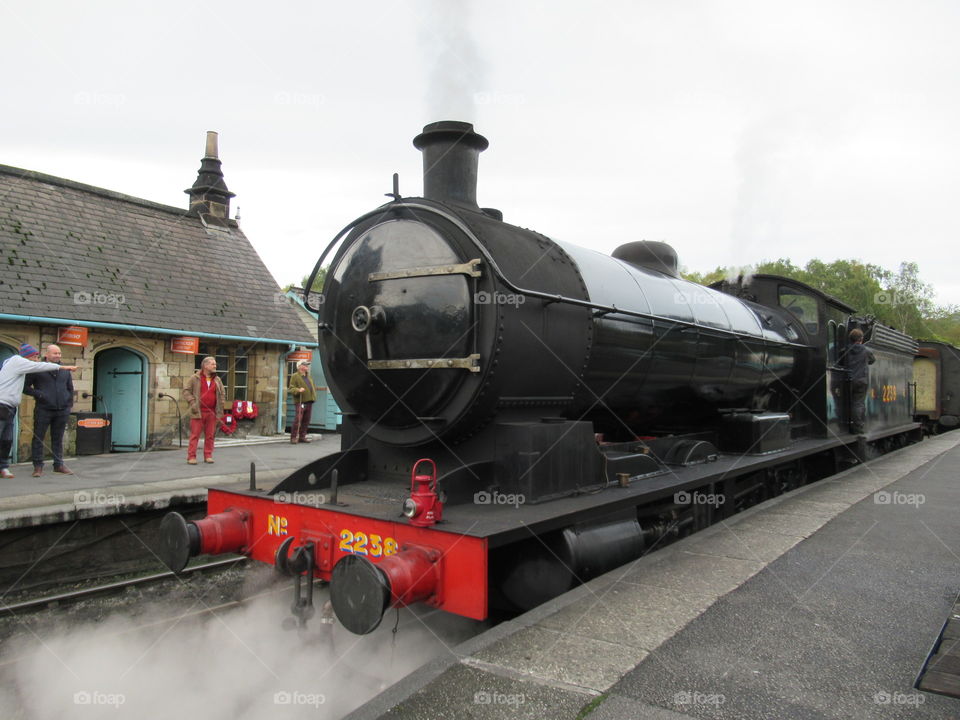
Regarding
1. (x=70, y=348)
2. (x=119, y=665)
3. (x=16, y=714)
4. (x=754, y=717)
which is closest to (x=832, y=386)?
(x=754, y=717)

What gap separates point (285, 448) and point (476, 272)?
955 cm

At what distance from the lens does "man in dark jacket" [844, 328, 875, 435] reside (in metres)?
9.01

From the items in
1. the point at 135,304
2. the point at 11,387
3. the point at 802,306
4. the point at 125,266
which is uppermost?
the point at 125,266

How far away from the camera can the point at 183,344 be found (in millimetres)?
12227

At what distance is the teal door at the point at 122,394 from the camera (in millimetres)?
12039

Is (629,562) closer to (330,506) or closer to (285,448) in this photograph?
(330,506)

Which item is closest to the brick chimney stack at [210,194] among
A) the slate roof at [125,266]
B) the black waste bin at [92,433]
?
the slate roof at [125,266]

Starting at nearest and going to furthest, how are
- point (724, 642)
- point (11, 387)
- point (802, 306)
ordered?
point (724, 642) → point (11, 387) → point (802, 306)

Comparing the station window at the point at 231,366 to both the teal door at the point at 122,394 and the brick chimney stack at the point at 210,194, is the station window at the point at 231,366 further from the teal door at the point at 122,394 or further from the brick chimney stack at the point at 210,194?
the brick chimney stack at the point at 210,194

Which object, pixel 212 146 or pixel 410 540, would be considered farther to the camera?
pixel 212 146

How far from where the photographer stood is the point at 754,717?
2545 millimetres

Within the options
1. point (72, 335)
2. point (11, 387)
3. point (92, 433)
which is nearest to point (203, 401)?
point (11, 387)

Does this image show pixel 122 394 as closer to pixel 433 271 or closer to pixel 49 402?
pixel 49 402

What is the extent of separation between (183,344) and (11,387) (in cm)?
459
